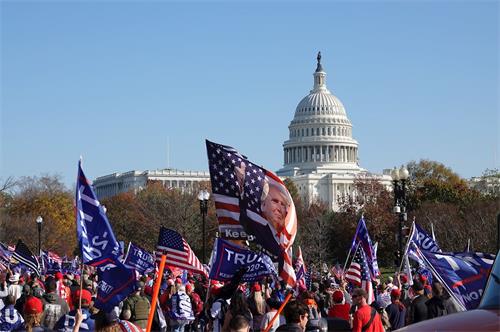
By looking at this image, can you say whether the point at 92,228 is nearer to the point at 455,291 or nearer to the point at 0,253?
the point at 455,291

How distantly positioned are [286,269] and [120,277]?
5.99 feet

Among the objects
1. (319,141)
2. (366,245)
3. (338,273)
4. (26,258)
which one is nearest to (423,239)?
(366,245)

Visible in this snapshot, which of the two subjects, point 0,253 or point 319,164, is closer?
point 0,253

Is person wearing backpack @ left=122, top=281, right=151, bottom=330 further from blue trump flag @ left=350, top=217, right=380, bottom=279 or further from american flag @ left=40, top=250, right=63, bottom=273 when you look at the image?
american flag @ left=40, top=250, right=63, bottom=273

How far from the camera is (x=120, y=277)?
12.6m

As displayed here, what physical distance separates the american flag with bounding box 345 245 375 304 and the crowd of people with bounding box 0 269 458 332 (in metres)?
0.37

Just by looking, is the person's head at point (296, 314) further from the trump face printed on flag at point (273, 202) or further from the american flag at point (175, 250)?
the american flag at point (175, 250)

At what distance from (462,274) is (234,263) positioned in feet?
12.6

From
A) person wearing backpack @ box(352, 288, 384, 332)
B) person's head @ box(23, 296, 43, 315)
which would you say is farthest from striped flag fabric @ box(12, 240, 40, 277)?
person's head @ box(23, 296, 43, 315)

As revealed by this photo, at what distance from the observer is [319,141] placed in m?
190

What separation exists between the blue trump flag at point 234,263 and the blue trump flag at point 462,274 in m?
2.95

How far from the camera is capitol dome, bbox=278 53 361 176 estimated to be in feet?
625

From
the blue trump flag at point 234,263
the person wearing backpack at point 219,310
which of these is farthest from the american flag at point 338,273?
the person wearing backpack at point 219,310

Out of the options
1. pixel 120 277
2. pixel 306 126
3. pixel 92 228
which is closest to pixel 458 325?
pixel 92 228
